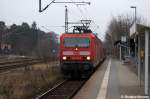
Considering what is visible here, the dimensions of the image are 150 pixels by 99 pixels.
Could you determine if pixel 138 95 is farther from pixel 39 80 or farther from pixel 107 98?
pixel 39 80

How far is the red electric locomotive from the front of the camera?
26.8 metres

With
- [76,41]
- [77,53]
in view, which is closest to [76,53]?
[77,53]

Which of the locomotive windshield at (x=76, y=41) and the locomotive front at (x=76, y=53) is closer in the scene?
the locomotive front at (x=76, y=53)

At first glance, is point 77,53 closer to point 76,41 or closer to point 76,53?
point 76,53

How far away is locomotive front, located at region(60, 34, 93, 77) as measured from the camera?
26.8m

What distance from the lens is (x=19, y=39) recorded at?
348 feet

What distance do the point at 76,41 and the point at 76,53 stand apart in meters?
0.96

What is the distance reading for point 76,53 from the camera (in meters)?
26.8

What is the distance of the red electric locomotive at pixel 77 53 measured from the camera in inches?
1053

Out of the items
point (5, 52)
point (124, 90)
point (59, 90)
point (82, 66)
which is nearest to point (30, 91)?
point (59, 90)

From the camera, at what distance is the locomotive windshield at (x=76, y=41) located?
27281 millimetres

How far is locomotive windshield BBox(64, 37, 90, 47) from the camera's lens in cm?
2728

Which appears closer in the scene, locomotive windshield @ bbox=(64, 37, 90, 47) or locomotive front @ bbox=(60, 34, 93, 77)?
locomotive front @ bbox=(60, 34, 93, 77)

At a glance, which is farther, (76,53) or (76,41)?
(76,41)
